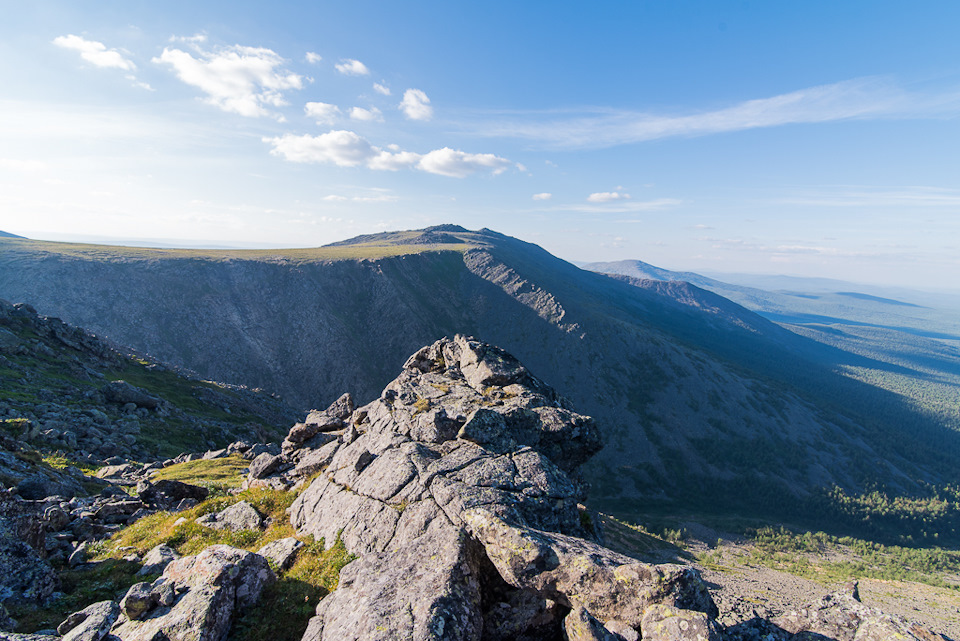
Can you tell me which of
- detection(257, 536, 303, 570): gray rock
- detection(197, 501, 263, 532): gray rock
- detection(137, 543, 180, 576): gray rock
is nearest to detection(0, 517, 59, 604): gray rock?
detection(137, 543, 180, 576): gray rock

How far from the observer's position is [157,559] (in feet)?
52.0

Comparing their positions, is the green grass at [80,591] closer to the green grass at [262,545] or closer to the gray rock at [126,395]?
the green grass at [262,545]

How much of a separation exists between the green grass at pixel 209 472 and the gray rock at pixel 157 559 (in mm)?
11995

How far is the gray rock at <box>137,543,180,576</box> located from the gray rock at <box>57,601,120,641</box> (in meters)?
3.52

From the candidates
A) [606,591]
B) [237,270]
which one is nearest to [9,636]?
[606,591]

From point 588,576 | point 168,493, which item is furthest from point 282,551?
point 168,493

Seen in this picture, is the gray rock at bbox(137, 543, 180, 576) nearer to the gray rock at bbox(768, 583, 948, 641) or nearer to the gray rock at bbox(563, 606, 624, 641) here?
the gray rock at bbox(563, 606, 624, 641)

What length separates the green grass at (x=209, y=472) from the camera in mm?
30067

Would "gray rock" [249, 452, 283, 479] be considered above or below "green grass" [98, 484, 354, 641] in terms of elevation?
below

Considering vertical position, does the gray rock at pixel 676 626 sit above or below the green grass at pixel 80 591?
above

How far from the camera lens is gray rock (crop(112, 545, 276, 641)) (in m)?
10.7

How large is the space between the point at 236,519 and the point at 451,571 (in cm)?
1424

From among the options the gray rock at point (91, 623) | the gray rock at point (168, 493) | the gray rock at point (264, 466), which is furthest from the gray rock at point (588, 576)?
the gray rock at point (168, 493)

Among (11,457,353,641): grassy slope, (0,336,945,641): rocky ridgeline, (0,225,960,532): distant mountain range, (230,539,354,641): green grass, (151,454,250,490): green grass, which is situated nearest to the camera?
(0,336,945,641): rocky ridgeline
